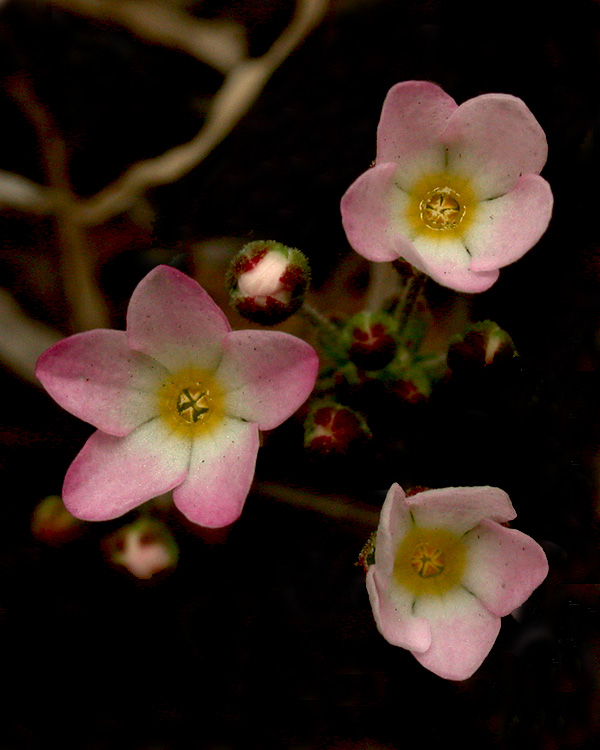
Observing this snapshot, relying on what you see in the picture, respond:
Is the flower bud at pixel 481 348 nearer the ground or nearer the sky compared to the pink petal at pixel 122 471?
nearer the sky

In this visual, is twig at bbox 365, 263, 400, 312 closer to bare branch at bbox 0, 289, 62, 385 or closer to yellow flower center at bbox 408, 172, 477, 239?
yellow flower center at bbox 408, 172, 477, 239

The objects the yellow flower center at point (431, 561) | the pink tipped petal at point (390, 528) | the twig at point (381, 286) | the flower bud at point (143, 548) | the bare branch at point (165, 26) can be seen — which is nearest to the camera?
the pink tipped petal at point (390, 528)

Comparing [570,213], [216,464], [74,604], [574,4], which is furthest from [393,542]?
[574,4]

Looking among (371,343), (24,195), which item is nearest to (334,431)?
(371,343)

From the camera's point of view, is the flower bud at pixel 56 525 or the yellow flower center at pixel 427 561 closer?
the yellow flower center at pixel 427 561

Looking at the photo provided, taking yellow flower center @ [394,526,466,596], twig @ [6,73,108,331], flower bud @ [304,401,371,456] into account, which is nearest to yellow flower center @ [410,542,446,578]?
yellow flower center @ [394,526,466,596]

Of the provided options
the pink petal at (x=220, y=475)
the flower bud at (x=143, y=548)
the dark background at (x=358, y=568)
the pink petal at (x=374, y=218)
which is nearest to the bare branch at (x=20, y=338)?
the dark background at (x=358, y=568)

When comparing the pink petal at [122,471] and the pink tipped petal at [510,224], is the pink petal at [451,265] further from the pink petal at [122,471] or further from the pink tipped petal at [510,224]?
the pink petal at [122,471]
